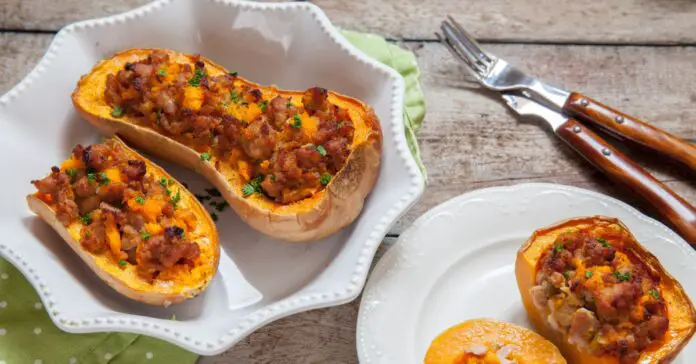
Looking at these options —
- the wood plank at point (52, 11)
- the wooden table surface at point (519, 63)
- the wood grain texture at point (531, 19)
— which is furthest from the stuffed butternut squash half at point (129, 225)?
the wood grain texture at point (531, 19)

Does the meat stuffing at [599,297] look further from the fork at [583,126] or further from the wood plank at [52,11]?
the wood plank at [52,11]

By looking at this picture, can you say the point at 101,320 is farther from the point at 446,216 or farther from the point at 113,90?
the point at 446,216

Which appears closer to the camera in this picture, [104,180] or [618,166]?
[104,180]

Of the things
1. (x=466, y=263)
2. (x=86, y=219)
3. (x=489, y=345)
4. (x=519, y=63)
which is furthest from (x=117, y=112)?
(x=519, y=63)

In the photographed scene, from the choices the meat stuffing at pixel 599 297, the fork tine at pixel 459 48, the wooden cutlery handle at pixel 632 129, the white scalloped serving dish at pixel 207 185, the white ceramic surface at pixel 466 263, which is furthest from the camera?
the fork tine at pixel 459 48

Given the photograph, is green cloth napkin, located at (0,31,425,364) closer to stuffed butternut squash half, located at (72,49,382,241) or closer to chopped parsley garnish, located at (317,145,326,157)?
stuffed butternut squash half, located at (72,49,382,241)

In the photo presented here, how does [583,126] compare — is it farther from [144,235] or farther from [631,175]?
[144,235]

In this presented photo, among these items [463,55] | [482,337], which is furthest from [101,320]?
[463,55]
